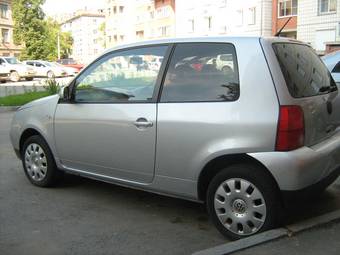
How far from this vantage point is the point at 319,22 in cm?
3678

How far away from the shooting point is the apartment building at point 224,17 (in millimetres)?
42891

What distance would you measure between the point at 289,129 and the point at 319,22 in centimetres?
3547

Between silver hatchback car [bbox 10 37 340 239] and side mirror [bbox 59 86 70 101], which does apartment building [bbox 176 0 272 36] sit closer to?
side mirror [bbox 59 86 70 101]

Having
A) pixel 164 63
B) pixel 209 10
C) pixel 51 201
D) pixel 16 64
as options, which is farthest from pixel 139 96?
pixel 209 10

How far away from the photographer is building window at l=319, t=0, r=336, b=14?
1412 inches

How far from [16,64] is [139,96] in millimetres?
31638

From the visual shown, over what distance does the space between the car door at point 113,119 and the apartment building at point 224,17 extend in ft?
115

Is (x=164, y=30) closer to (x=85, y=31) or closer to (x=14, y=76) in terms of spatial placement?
(x=14, y=76)

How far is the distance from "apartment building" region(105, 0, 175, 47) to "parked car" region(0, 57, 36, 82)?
76.5ft

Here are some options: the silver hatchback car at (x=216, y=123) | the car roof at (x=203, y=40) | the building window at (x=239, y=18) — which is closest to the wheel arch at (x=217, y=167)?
the silver hatchback car at (x=216, y=123)

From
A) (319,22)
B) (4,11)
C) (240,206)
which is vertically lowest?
(240,206)

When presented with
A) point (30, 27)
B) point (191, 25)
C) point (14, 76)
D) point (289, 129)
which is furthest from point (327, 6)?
point (30, 27)

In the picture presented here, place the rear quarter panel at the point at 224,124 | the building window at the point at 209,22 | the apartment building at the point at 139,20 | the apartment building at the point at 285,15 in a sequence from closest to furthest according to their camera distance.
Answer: the rear quarter panel at the point at 224,124, the apartment building at the point at 285,15, the building window at the point at 209,22, the apartment building at the point at 139,20

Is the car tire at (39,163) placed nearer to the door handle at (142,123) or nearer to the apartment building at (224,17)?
the door handle at (142,123)
